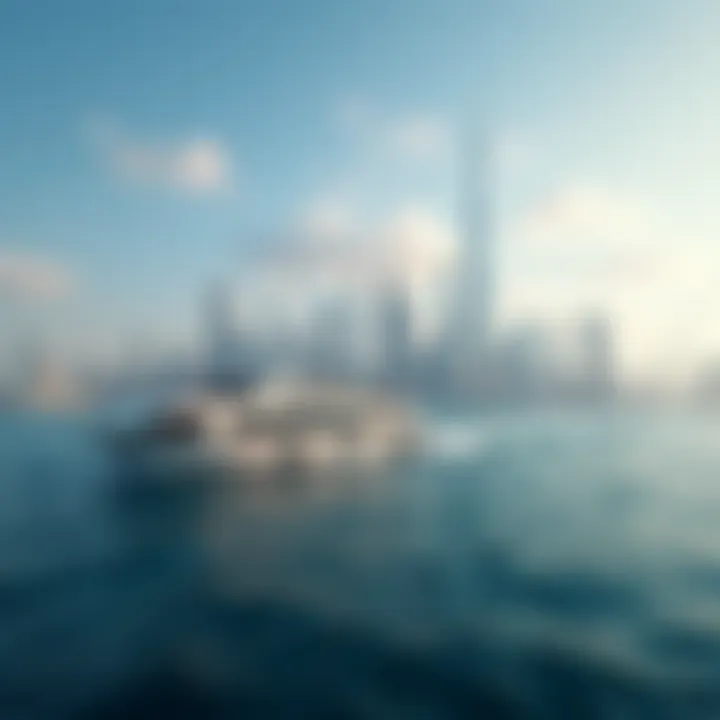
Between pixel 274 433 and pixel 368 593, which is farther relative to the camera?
pixel 274 433

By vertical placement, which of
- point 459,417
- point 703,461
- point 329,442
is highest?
point 459,417

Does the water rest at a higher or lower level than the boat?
lower

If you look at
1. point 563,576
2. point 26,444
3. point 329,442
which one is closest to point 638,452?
point 563,576

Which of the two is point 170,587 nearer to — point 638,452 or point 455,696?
point 455,696

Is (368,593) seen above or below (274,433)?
below

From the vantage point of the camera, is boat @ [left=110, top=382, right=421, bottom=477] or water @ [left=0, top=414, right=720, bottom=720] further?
boat @ [left=110, top=382, right=421, bottom=477]

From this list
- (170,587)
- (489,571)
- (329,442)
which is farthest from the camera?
(329,442)

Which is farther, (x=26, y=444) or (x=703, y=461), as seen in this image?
(x=26, y=444)

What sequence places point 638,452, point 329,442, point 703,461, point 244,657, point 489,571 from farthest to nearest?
1. point 638,452
2. point 703,461
3. point 329,442
4. point 489,571
5. point 244,657
